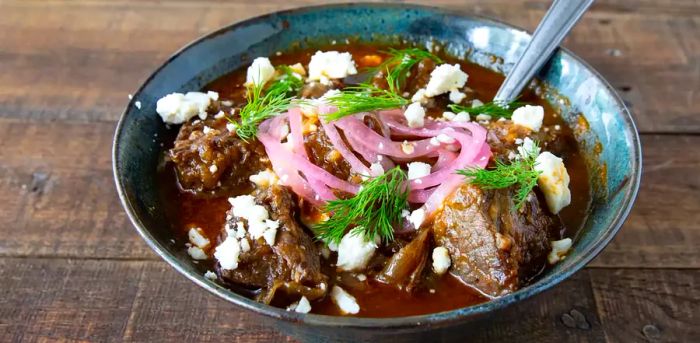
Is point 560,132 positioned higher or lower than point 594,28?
higher

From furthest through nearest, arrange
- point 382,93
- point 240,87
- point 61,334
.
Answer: point 240,87 < point 382,93 < point 61,334

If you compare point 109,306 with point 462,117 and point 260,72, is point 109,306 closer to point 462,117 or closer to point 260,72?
point 260,72

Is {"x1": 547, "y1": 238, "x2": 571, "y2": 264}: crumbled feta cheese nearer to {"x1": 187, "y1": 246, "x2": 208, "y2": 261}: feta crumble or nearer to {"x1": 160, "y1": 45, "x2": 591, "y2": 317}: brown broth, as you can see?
{"x1": 160, "y1": 45, "x2": 591, "y2": 317}: brown broth

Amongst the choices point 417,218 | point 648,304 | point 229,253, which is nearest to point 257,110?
point 229,253

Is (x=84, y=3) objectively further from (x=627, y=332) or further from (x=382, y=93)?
(x=627, y=332)

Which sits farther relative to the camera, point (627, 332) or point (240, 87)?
point (240, 87)

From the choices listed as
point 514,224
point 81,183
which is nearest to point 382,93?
point 514,224

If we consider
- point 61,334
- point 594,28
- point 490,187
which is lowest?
point 61,334
